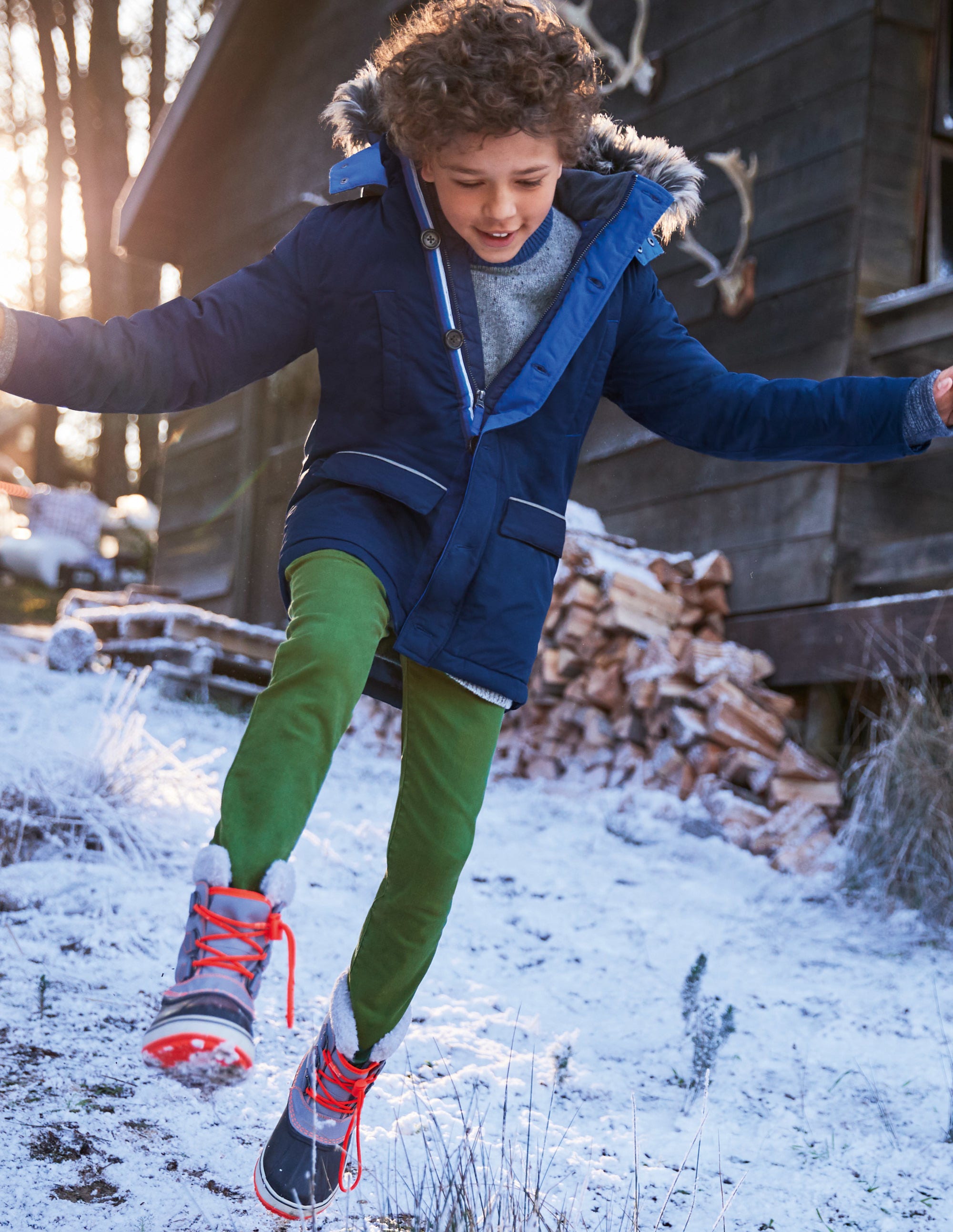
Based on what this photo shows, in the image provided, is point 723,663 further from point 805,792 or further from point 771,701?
point 805,792

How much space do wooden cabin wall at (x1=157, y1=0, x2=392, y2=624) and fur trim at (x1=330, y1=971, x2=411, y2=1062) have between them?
261 inches

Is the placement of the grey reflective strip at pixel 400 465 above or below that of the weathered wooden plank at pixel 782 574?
below

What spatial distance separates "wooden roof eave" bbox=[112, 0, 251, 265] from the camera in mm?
8672

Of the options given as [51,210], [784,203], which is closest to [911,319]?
[784,203]

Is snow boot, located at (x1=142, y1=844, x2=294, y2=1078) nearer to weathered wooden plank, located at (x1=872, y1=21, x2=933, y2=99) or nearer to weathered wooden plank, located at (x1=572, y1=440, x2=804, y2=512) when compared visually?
weathered wooden plank, located at (x1=572, y1=440, x2=804, y2=512)

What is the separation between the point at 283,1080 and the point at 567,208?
1548mm

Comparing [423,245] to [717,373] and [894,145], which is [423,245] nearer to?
[717,373]

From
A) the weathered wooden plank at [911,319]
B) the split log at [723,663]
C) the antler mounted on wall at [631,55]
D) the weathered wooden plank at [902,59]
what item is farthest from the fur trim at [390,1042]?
the antler mounted on wall at [631,55]

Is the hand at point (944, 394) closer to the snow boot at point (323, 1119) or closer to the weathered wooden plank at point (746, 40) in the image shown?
the snow boot at point (323, 1119)

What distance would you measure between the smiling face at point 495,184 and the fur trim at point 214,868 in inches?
35.7

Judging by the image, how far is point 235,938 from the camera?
133 cm

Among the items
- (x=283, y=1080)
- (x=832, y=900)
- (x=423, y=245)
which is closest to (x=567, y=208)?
(x=423, y=245)

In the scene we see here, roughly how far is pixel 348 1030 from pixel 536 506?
78cm

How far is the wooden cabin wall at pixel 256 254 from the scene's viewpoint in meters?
8.27
